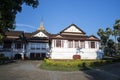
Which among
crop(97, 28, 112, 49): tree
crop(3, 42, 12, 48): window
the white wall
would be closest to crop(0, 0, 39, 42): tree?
the white wall

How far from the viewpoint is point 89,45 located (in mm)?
48000

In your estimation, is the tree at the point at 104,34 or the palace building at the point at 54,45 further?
the tree at the point at 104,34

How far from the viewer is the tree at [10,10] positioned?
1825 centimetres

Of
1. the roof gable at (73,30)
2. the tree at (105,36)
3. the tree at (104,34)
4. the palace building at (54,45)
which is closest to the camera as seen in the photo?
the palace building at (54,45)

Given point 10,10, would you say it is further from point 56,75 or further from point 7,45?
point 7,45

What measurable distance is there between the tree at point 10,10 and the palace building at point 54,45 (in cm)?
2585

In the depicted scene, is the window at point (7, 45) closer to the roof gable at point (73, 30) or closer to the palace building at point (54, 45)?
the palace building at point (54, 45)

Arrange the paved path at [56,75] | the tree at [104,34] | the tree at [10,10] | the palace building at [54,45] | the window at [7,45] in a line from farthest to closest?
1. the tree at [104,34]
2. the window at [7,45]
3. the palace building at [54,45]
4. the paved path at [56,75]
5. the tree at [10,10]

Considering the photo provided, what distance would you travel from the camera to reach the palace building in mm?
46719

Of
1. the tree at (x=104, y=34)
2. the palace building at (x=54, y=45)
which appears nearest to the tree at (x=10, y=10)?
the palace building at (x=54, y=45)

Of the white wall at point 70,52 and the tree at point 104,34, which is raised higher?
the tree at point 104,34

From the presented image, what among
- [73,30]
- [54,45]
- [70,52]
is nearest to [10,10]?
[54,45]

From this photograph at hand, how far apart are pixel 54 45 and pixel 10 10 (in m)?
27.8

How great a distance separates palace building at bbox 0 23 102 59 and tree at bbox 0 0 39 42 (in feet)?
84.8
